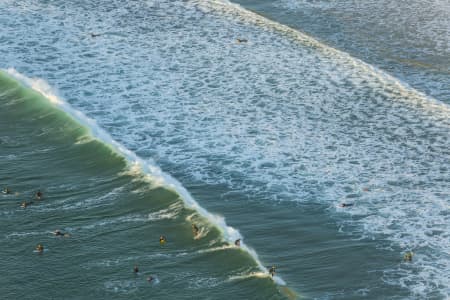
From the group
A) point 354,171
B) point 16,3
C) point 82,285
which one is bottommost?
point 82,285


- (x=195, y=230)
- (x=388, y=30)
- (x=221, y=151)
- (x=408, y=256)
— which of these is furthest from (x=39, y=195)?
(x=388, y=30)

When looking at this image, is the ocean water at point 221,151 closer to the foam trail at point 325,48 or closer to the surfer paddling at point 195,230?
the foam trail at point 325,48

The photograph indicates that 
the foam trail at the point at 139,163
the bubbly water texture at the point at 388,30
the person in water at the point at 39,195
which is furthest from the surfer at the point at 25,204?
the bubbly water texture at the point at 388,30

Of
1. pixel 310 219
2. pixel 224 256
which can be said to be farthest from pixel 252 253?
pixel 310 219

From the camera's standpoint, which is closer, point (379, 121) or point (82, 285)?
point (82, 285)

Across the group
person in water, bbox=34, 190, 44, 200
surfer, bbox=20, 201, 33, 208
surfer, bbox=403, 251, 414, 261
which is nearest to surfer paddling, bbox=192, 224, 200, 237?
person in water, bbox=34, 190, 44, 200

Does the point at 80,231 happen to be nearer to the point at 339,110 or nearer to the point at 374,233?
the point at 374,233

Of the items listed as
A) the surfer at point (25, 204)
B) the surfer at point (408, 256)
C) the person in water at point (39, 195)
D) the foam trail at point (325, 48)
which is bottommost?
the surfer at point (408, 256)
